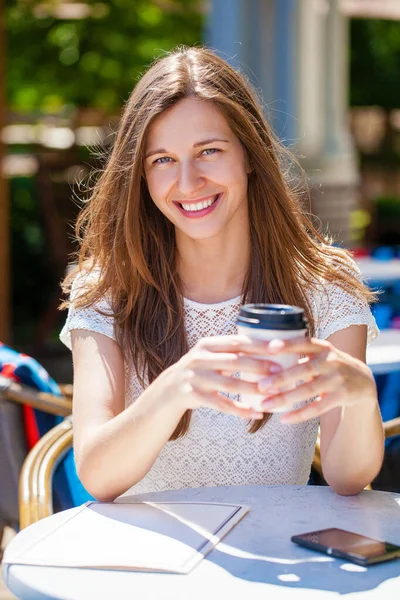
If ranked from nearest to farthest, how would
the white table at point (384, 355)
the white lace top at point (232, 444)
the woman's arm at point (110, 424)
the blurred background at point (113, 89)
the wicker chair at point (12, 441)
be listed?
the woman's arm at point (110, 424) < the white lace top at point (232, 444) < the wicker chair at point (12, 441) < the white table at point (384, 355) < the blurred background at point (113, 89)

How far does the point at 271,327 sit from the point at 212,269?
2.59 feet

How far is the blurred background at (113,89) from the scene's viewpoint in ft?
21.7

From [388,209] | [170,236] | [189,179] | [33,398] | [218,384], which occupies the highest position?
[388,209]

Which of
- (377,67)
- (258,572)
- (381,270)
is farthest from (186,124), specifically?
(377,67)

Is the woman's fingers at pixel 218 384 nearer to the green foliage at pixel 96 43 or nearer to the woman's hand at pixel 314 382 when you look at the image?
the woman's hand at pixel 314 382

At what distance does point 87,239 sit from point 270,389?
923mm

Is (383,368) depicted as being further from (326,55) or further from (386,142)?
(386,142)

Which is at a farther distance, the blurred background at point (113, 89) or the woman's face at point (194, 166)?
the blurred background at point (113, 89)

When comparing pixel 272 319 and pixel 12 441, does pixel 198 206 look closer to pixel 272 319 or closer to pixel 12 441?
pixel 272 319

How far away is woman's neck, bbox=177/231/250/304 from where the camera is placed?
6.92 feet

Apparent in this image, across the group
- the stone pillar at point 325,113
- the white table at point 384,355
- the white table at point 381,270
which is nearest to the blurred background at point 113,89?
the stone pillar at point 325,113

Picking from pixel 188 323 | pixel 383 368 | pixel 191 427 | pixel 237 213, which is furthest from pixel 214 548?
pixel 383 368

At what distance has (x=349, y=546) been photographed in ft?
4.63

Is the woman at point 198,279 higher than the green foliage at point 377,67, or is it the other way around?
the green foliage at point 377,67
